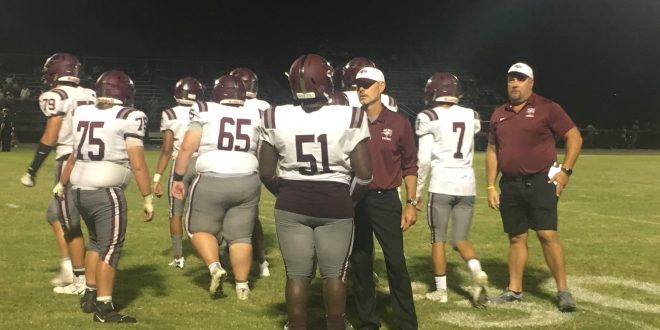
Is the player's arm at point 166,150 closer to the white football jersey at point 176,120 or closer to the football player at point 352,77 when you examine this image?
the white football jersey at point 176,120

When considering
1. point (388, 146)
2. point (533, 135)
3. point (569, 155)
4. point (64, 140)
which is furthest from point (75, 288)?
point (569, 155)

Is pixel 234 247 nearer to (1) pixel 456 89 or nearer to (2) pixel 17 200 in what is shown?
Answer: (1) pixel 456 89

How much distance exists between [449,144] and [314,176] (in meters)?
2.30

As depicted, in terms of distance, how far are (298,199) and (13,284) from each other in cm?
383

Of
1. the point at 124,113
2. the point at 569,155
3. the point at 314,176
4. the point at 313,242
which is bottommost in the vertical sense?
the point at 313,242

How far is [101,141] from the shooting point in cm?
572

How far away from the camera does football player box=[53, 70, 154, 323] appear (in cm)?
572

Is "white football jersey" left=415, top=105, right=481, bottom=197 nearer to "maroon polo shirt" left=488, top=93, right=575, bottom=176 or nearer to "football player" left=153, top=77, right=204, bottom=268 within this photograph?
"maroon polo shirt" left=488, top=93, right=575, bottom=176

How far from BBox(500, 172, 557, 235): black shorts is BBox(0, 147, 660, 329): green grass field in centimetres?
70

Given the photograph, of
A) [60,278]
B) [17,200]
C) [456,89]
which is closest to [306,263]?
[456,89]

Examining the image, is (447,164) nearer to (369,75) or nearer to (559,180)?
(559,180)

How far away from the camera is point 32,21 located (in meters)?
38.0

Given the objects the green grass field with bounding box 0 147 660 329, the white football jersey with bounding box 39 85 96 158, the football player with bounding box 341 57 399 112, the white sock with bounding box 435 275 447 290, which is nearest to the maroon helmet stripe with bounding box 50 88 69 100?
the white football jersey with bounding box 39 85 96 158

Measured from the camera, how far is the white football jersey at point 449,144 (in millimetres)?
6520
